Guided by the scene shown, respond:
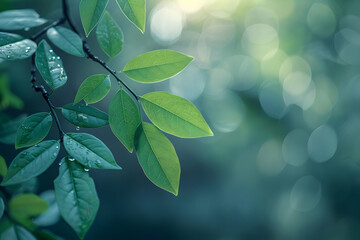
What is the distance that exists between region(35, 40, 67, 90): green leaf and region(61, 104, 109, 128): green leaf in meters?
0.04

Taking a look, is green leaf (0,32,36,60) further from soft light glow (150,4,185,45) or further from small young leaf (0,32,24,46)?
soft light glow (150,4,185,45)

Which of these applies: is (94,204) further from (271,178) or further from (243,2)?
(271,178)

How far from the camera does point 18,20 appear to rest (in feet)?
Result: 1.95

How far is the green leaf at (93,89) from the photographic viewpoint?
492 millimetres

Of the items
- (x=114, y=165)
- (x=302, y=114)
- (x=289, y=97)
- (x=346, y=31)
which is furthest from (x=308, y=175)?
(x=114, y=165)

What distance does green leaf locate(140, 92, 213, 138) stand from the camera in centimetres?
49

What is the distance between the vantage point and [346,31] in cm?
318

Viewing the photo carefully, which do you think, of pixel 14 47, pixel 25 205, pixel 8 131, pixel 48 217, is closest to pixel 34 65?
pixel 14 47

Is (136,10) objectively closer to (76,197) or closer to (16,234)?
(76,197)

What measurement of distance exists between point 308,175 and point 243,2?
2180mm

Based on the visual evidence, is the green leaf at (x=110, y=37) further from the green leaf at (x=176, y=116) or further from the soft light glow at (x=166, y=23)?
the soft light glow at (x=166, y=23)

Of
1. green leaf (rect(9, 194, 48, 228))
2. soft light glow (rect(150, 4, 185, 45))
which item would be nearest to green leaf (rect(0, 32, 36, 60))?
green leaf (rect(9, 194, 48, 228))

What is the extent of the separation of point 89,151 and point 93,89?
0.33 ft

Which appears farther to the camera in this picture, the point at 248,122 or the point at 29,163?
the point at 248,122
